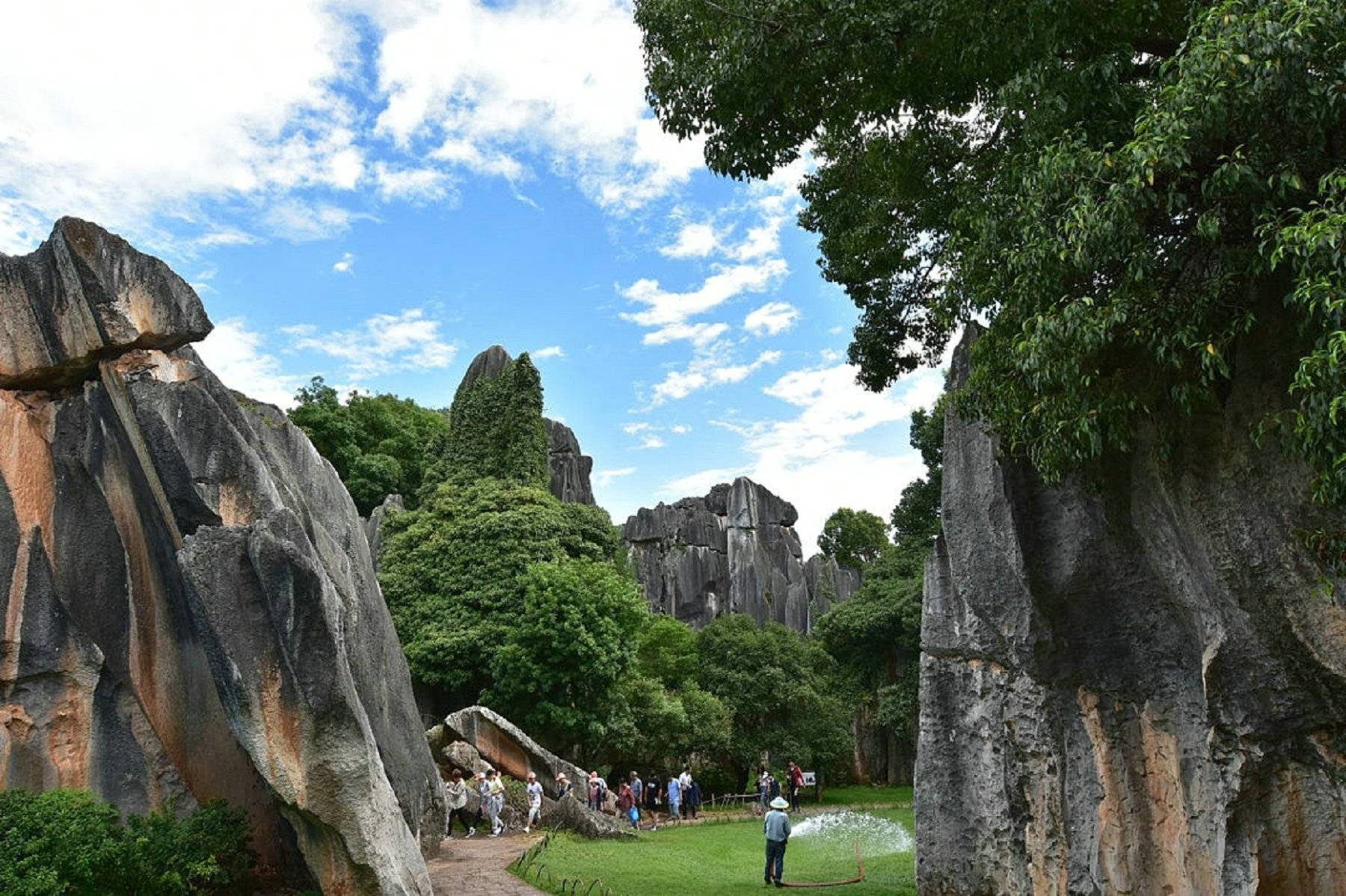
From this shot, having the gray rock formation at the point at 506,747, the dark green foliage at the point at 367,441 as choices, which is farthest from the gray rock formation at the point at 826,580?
the gray rock formation at the point at 506,747

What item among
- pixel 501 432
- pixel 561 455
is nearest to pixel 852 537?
pixel 561 455

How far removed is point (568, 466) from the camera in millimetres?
43000

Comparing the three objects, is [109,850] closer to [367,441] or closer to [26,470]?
[26,470]

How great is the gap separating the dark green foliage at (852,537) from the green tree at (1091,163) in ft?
172

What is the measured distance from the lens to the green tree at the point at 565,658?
2444cm

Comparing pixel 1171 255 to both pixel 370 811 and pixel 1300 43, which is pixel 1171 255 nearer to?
pixel 1300 43

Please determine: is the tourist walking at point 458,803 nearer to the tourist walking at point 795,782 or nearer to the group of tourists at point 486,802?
the group of tourists at point 486,802

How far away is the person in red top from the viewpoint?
98.0 ft

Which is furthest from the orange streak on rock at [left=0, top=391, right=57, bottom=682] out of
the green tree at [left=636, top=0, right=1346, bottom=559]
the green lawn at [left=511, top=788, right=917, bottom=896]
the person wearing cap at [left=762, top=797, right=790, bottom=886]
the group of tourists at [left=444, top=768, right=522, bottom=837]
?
the group of tourists at [left=444, top=768, right=522, bottom=837]

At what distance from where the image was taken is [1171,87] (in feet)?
22.3

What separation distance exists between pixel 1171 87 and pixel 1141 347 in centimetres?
234

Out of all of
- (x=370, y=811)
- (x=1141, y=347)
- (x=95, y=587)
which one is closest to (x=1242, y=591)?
(x=1141, y=347)

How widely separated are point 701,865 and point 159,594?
33.3 feet

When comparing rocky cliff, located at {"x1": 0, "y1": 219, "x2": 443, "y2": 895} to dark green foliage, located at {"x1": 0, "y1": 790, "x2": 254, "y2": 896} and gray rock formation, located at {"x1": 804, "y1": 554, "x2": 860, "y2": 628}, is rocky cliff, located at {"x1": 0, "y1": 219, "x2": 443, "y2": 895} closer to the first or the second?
dark green foliage, located at {"x1": 0, "y1": 790, "x2": 254, "y2": 896}
